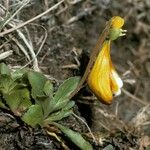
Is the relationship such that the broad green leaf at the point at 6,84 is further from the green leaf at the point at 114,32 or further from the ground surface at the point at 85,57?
the green leaf at the point at 114,32

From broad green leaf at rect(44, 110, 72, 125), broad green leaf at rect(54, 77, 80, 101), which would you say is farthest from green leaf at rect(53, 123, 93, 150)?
Result: broad green leaf at rect(54, 77, 80, 101)

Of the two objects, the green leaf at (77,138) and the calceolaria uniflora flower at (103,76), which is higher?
the calceolaria uniflora flower at (103,76)

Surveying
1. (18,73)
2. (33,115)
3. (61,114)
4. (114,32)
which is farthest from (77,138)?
(114,32)

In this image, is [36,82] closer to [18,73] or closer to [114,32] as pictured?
[18,73]

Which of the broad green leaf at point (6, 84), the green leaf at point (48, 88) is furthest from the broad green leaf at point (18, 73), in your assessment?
the green leaf at point (48, 88)

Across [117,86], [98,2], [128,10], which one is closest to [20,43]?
[117,86]
